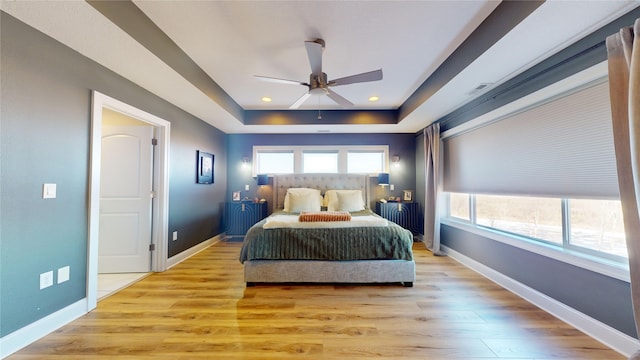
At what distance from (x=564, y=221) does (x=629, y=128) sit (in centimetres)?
105

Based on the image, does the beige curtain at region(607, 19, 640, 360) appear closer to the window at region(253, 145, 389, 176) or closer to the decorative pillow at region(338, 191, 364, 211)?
the decorative pillow at region(338, 191, 364, 211)

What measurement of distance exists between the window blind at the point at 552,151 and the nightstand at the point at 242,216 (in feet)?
12.6

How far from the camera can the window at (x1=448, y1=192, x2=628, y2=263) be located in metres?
1.77

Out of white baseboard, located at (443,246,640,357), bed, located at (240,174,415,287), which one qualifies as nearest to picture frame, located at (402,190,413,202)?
white baseboard, located at (443,246,640,357)

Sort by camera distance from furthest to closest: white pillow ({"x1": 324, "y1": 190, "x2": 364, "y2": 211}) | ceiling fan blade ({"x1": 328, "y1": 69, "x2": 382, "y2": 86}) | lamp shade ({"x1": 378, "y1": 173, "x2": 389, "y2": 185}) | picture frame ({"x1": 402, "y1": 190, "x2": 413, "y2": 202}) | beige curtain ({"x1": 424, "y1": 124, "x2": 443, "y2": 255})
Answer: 1. picture frame ({"x1": 402, "y1": 190, "x2": 413, "y2": 202})
2. lamp shade ({"x1": 378, "y1": 173, "x2": 389, "y2": 185})
3. white pillow ({"x1": 324, "y1": 190, "x2": 364, "y2": 211})
4. beige curtain ({"x1": 424, "y1": 124, "x2": 443, "y2": 255})
5. ceiling fan blade ({"x1": 328, "y1": 69, "x2": 382, "y2": 86})

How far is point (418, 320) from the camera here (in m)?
1.99

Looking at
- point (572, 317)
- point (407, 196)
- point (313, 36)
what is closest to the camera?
point (572, 317)

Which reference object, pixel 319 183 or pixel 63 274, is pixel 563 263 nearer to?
pixel 319 183

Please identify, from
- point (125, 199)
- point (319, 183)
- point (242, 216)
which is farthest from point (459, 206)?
point (125, 199)

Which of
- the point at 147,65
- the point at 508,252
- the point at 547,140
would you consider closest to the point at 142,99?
the point at 147,65

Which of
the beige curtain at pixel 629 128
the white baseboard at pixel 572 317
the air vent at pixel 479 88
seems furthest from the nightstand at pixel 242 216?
the beige curtain at pixel 629 128

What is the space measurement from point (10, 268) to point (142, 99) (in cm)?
195

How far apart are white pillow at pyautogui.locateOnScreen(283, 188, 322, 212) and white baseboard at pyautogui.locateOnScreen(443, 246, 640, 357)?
278 cm

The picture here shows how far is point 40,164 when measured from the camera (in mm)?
1771
